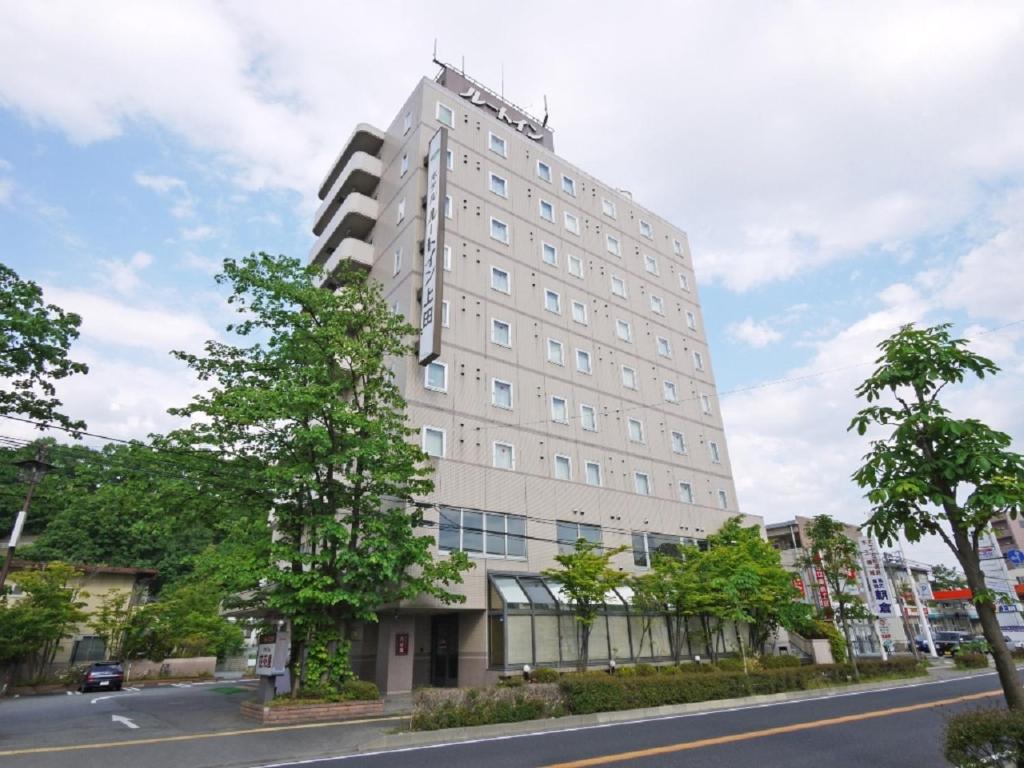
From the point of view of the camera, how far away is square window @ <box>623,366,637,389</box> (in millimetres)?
31300

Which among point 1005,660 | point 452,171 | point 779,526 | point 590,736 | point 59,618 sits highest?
point 452,171

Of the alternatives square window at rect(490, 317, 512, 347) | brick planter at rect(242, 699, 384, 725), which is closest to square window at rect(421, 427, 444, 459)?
square window at rect(490, 317, 512, 347)

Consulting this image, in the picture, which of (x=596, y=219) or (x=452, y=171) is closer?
(x=452, y=171)

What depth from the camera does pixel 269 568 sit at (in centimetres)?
1515

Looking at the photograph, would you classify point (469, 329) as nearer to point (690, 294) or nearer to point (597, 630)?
point (597, 630)

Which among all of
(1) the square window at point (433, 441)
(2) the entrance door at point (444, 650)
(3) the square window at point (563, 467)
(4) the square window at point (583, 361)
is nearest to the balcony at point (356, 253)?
(1) the square window at point (433, 441)

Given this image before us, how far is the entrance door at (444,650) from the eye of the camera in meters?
21.7

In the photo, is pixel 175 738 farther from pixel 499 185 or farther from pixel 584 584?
pixel 499 185

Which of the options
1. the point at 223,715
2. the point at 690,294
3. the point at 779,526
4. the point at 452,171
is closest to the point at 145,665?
the point at 223,715

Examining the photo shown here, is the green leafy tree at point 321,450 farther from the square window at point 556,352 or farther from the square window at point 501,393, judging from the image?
the square window at point 556,352

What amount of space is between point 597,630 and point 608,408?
35.5 feet

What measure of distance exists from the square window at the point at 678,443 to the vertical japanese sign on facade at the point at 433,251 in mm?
15500

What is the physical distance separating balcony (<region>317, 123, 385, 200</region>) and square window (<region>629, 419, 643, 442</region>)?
20111mm

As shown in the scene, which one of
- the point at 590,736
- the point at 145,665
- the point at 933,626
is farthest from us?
the point at 933,626
